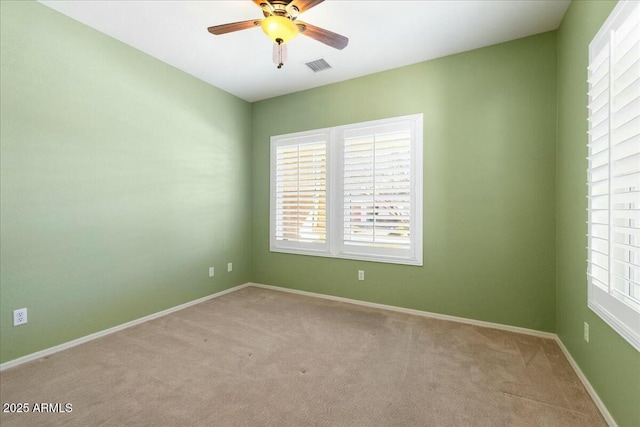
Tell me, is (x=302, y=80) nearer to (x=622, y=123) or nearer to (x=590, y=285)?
(x=622, y=123)

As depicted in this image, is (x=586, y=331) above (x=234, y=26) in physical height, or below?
below

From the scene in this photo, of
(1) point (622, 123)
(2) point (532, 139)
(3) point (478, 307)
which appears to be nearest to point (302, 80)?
(2) point (532, 139)

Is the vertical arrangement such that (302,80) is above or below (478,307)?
above

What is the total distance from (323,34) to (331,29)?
2.31ft

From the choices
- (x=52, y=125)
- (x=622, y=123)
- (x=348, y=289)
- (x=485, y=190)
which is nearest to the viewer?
(x=622, y=123)

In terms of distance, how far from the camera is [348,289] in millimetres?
3623

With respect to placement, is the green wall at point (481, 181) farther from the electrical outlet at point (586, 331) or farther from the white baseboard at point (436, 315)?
the electrical outlet at point (586, 331)

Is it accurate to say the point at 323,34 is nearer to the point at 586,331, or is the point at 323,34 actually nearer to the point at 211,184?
the point at 211,184

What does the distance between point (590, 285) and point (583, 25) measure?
1831 millimetres

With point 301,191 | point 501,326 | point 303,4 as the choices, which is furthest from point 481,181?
point 303,4

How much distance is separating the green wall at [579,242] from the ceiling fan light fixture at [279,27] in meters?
1.88

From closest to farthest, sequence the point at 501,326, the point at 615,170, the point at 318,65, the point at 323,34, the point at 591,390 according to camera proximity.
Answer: the point at 615,170
the point at 591,390
the point at 323,34
the point at 501,326
the point at 318,65

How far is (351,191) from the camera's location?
11.6 feet

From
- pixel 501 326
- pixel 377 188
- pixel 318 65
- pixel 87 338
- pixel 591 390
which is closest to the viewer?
pixel 591 390
